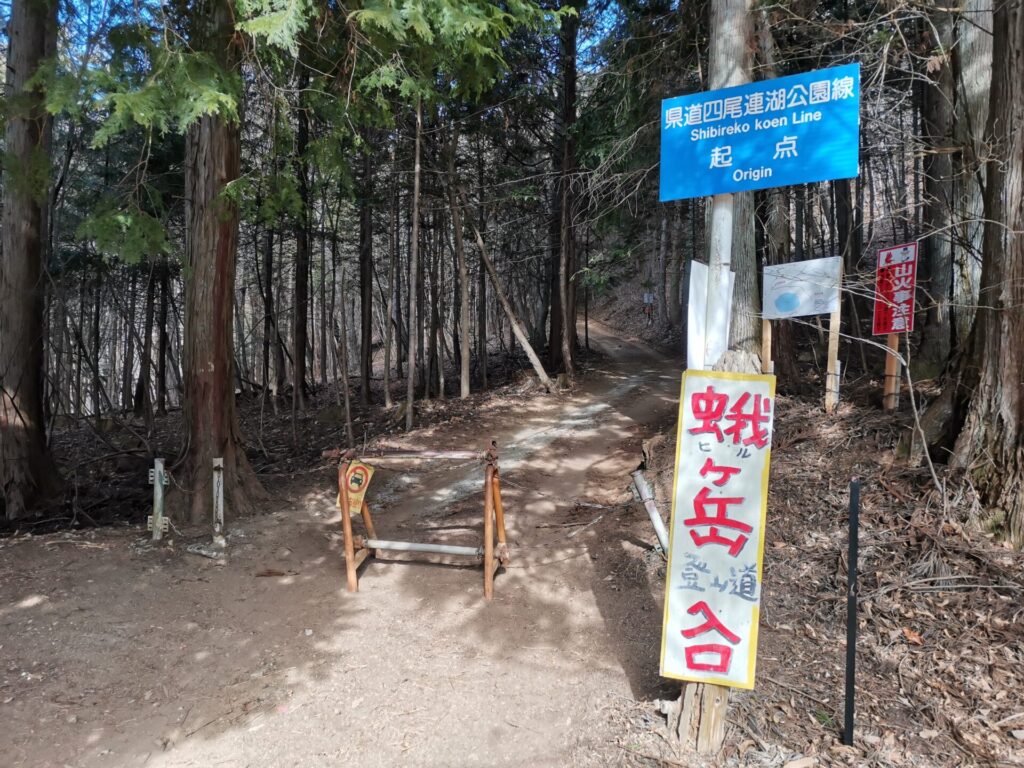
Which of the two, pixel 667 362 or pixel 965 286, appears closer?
pixel 965 286

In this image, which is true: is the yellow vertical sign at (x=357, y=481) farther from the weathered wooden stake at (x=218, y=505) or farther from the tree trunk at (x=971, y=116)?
the tree trunk at (x=971, y=116)

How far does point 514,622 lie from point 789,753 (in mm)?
2108

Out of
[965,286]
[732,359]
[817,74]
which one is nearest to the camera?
[817,74]

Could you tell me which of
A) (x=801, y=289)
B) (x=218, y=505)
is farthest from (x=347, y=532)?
(x=801, y=289)

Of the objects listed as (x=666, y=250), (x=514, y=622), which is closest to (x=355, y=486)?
(x=514, y=622)

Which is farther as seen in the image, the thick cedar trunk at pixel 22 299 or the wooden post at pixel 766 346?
the wooden post at pixel 766 346

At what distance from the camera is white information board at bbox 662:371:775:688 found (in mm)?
3008

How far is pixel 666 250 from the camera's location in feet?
82.0

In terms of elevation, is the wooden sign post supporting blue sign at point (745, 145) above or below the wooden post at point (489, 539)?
above

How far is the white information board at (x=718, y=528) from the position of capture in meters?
3.01

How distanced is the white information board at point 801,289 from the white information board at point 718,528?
163 inches

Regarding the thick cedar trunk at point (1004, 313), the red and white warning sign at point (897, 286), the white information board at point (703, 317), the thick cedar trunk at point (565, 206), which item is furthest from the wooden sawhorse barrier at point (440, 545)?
the thick cedar trunk at point (565, 206)

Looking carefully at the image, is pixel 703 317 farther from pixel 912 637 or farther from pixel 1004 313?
pixel 1004 313

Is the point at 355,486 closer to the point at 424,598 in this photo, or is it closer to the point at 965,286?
the point at 424,598
